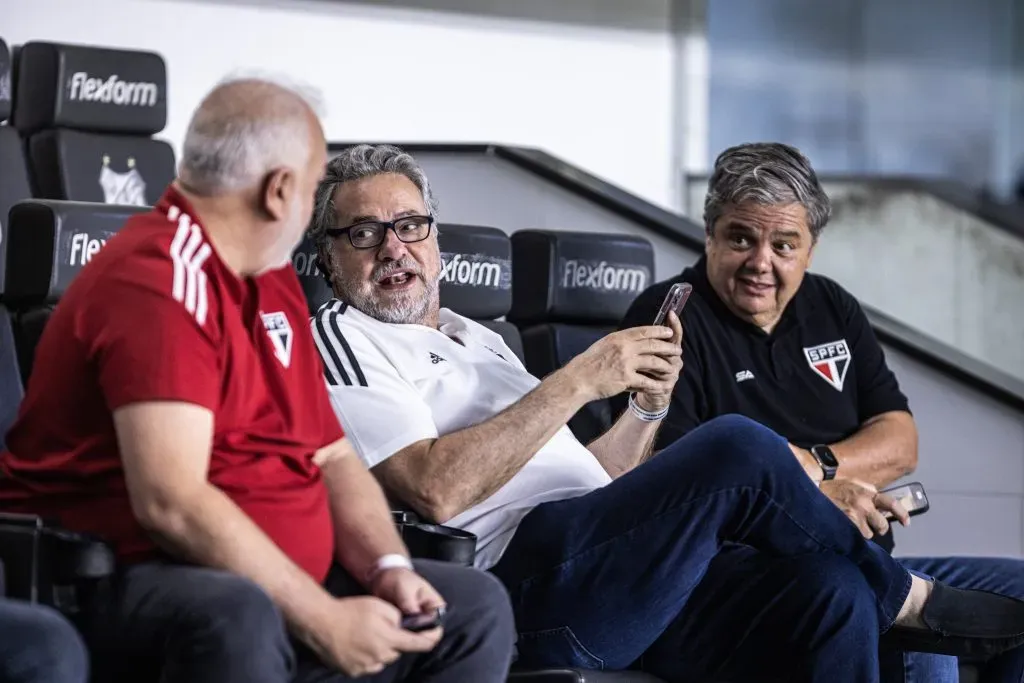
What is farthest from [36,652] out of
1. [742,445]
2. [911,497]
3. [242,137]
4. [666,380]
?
[911,497]

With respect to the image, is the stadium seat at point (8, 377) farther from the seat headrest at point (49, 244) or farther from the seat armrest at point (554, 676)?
the seat armrest at point (554, 676)

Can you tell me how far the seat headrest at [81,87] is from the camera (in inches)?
185

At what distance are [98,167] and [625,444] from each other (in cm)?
257

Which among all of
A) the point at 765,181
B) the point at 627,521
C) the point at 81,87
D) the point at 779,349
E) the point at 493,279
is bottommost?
the point at 627,521

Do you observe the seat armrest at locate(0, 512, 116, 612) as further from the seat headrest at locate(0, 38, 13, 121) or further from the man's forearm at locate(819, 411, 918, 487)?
the seat headrest at locate(0, 38, 13, 121)

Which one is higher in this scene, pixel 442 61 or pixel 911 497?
pixel 442 61

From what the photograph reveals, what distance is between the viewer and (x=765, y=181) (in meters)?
2.92

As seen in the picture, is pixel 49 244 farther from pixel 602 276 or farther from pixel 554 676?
pixel 602 276

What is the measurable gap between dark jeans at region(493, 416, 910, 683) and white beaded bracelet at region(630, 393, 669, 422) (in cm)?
36

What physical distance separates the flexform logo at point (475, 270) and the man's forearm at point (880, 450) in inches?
28.4

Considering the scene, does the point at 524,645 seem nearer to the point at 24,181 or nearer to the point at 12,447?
the point at 12,447

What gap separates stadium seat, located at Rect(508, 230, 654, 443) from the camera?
3287mm

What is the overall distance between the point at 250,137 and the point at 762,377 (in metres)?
1.38

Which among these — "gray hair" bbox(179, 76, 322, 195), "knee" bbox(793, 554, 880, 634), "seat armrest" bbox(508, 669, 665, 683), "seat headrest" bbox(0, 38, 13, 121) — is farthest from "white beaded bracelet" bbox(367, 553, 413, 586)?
"seat headrest" bbox(0, 38, 13, 121)
